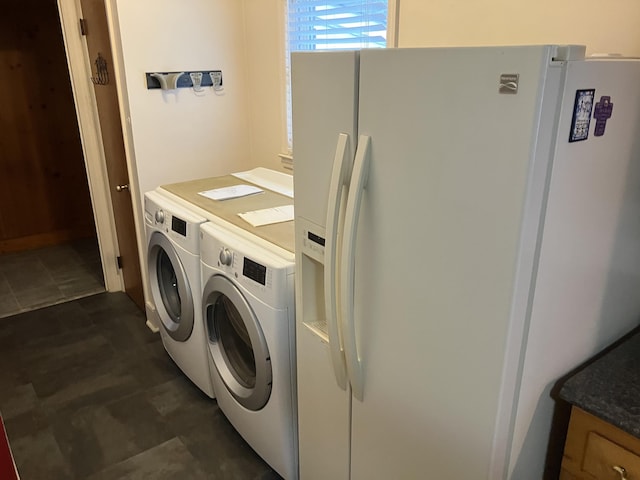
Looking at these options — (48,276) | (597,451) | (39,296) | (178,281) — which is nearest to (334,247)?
(597,451)

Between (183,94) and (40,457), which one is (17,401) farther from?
(183,94)

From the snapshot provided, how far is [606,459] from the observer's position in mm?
1147

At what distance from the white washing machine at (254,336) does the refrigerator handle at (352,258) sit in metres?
0.40

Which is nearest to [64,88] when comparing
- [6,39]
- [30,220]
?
[6,39]

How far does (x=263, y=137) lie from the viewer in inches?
121

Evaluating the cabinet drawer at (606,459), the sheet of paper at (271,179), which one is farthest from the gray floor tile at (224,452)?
the cabinet drawer at (606,459)

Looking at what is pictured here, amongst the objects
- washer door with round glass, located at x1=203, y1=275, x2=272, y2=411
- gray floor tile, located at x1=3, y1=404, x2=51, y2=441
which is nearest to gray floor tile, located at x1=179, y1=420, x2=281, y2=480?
washer door with round glass, located at x1=203, y1=275, x2=272, y2=411

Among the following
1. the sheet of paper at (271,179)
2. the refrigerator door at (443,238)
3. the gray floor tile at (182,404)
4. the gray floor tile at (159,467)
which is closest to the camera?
the refrigerator door at (443,238)

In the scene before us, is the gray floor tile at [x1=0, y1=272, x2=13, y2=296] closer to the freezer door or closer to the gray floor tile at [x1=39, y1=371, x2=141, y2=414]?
the gray floor tile at [x1=39, y1=371, x2=141, y2=414]

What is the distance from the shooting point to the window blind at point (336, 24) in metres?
Answer: 2.20

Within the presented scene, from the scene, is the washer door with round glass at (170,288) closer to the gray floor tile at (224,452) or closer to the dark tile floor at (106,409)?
→ the dark tile floor at (106,409)

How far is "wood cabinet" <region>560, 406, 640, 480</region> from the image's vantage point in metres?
1.10

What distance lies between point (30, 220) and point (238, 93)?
253 centimetres

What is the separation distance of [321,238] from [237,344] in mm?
910
